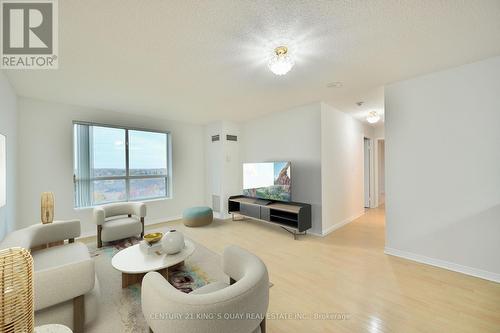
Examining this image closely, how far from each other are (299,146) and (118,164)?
3.89 m

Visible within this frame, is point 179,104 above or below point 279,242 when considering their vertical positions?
above

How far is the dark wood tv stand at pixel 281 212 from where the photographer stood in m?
3.48

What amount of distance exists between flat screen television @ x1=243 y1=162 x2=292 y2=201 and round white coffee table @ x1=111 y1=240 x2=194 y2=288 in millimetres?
2109

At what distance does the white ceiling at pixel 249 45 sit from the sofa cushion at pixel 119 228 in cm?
212

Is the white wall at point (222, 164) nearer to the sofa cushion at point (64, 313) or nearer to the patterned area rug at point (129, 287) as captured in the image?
the patterned area rug at point (129, 287)

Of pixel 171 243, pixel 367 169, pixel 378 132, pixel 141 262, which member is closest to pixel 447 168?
pixel 171 243

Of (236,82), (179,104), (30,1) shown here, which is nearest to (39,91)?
(179,104)

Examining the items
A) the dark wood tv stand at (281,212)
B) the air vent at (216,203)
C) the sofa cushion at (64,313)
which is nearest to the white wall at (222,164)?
the air vent at (216,203)

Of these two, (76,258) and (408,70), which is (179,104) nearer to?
(76,258)

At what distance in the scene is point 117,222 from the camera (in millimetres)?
3295

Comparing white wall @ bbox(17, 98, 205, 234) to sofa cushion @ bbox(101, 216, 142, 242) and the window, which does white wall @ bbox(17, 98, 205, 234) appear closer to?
the window

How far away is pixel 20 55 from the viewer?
2.07 meters

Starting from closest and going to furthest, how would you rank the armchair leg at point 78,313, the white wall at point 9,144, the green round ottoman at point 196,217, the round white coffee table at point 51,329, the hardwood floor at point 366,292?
the round white coffee table at point 51,329 < the armchair leg at point 78,313 < the hardwood floor at point 366,292 < the white wall at point 9,144 < the green round ottoman at point 196,217

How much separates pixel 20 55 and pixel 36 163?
2167mm
